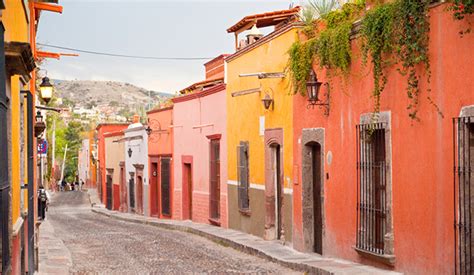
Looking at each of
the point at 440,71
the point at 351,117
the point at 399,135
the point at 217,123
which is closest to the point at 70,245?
the point at 217,123

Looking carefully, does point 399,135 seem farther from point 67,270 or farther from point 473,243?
point 67,270

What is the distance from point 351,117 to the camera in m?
11.8

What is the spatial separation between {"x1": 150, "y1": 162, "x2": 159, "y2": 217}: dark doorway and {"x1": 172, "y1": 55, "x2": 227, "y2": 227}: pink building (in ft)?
10.9

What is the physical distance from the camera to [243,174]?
18.6 meters

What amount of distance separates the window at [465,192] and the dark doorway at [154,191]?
22.4 metres

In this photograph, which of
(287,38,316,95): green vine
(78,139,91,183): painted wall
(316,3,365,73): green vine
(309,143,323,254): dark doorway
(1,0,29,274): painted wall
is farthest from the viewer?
(78,139,91,183): painted wall

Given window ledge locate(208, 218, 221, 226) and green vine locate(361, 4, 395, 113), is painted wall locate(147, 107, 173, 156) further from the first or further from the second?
green vine locate(361, 4, 395, 113)

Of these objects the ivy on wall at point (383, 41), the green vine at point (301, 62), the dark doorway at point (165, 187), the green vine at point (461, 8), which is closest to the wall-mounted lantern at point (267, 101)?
the green vine at point (301, 62)

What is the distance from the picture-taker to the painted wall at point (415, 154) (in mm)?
8844

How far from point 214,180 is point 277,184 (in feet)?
19.4

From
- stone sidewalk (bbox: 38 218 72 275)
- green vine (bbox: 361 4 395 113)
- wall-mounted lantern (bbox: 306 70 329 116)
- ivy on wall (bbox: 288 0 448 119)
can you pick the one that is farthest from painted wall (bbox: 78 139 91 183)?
green vine (bbox: 361 4 395 113)

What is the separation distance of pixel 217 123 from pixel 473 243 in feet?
44.2

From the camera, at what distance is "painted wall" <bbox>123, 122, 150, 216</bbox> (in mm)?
32022

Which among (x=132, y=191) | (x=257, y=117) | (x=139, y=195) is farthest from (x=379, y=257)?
(x=132, y=191)
